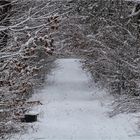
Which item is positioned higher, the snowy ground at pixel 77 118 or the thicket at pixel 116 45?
the thicket at pixel 116 45

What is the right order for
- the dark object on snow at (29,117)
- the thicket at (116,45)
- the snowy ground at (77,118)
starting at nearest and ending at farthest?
the snowy ground at (77,118)
the dark object on snow at (29,117)
the thicket at (116,45)

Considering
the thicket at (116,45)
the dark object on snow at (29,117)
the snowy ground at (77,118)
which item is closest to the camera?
the snowy ground at (77,118)

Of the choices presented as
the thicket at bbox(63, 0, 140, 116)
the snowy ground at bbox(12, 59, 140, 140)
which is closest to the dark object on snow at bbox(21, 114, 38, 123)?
the snowy ground at bbox(12, 59, 140, 140)

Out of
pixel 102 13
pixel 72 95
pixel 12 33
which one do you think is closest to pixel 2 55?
pixel 12 33

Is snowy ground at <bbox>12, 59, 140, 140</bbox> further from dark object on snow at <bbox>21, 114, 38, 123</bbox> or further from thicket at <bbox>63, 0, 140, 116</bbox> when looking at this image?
thicket at <bbox>63, 0, 140, 116</bbox>

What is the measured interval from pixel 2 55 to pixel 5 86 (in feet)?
3.58

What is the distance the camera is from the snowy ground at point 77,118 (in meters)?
15.7

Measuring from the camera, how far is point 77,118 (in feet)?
65.0

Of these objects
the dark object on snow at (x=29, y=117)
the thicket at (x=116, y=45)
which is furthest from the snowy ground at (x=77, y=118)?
the thicket at (x=116, y=45)

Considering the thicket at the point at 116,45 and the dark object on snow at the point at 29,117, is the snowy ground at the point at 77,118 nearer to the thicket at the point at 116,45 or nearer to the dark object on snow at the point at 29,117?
the dark object on snow at the point at 29,117

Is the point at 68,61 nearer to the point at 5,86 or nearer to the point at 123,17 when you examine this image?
the point at 123,17

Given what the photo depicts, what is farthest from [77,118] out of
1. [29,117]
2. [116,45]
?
[116,45]

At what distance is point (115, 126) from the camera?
1741cm

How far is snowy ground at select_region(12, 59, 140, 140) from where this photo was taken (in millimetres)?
15727
